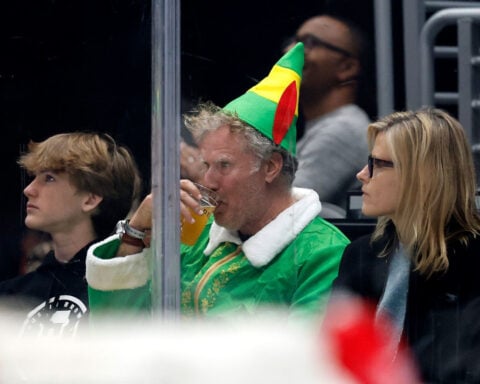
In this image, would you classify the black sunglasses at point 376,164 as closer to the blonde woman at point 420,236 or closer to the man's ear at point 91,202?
the blonde woman at point 420,236

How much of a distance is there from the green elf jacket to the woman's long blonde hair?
145 mm

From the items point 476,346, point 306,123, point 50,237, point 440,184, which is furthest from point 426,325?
point 50,237

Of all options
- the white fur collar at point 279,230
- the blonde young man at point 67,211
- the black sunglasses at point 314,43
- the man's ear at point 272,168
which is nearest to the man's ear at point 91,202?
the blonde young man at point 67,211

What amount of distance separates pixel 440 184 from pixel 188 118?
0.58 meters

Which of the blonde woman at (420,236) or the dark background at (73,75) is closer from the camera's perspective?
the dark background at (73,75)

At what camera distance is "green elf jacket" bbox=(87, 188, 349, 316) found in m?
2.24

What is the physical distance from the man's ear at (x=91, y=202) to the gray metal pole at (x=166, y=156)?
0.60 ft

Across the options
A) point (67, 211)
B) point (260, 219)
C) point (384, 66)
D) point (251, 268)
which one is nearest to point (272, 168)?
point (260, 219)

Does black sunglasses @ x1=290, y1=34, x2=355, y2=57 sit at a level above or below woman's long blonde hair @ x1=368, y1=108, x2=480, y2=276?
above

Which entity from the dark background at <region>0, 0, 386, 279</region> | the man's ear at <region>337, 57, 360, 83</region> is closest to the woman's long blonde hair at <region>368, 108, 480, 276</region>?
the man's ear at <region>337, 57, 360, 83</region>

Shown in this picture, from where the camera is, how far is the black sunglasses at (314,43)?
2396 millimetres

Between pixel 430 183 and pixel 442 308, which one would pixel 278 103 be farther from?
pixel 442 308

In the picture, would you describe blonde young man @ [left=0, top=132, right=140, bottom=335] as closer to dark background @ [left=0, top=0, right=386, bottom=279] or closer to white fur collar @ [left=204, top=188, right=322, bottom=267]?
dark background @ [left=0, top=0, right=386, bottom=279]

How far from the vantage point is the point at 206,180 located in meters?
2.32
